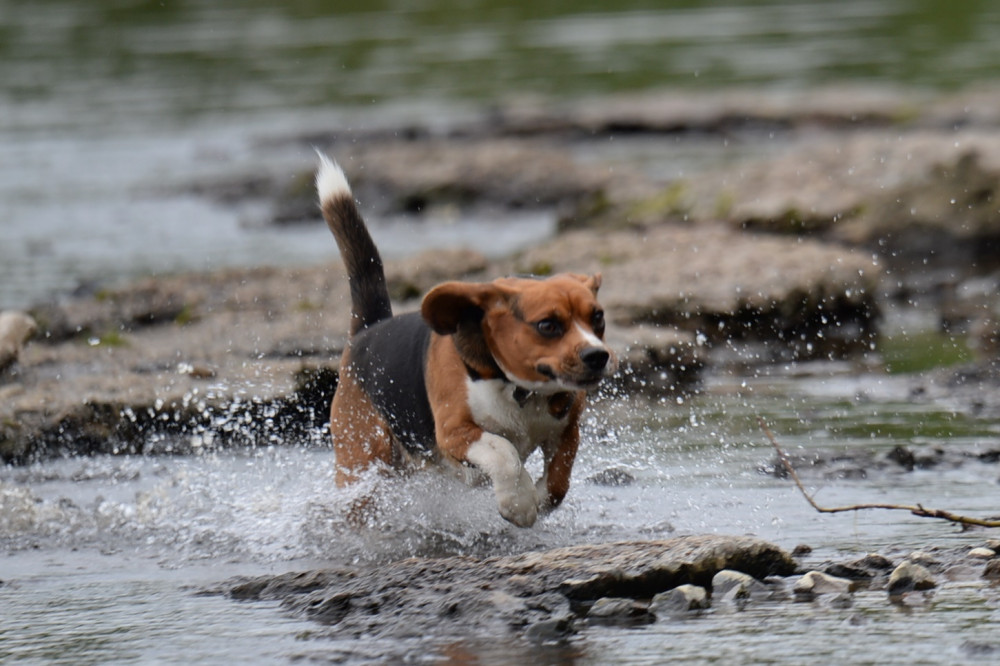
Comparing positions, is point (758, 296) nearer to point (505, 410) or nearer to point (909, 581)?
point (505, 410)

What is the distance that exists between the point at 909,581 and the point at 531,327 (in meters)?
1.56

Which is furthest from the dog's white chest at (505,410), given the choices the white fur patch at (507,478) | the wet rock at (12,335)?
the wet rock at (12,335)

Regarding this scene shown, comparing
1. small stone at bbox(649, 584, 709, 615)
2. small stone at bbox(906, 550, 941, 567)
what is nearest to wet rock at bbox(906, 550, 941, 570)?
small stone at bbox(906, 550, 941, 567)

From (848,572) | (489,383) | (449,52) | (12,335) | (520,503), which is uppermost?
(449,52)

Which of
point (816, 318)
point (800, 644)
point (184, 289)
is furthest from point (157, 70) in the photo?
point (800, 644)

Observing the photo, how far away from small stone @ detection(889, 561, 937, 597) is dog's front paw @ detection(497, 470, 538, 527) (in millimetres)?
1366

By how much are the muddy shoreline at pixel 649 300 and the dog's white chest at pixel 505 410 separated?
2438 mm

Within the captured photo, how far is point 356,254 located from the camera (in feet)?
23.9

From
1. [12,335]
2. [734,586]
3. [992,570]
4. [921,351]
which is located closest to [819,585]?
[734,586]

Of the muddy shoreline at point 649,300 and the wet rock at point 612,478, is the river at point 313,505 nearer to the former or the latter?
the wet rock at point 612,478

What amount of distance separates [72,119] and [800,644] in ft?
73.6

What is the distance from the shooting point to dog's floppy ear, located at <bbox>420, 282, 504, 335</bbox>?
19.6 ft

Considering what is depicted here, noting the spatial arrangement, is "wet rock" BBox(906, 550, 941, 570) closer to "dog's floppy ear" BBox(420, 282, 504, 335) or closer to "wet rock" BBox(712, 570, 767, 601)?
"wet rock" BBox(712, 570, 767, 601)

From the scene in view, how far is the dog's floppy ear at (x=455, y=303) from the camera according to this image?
596 cm
